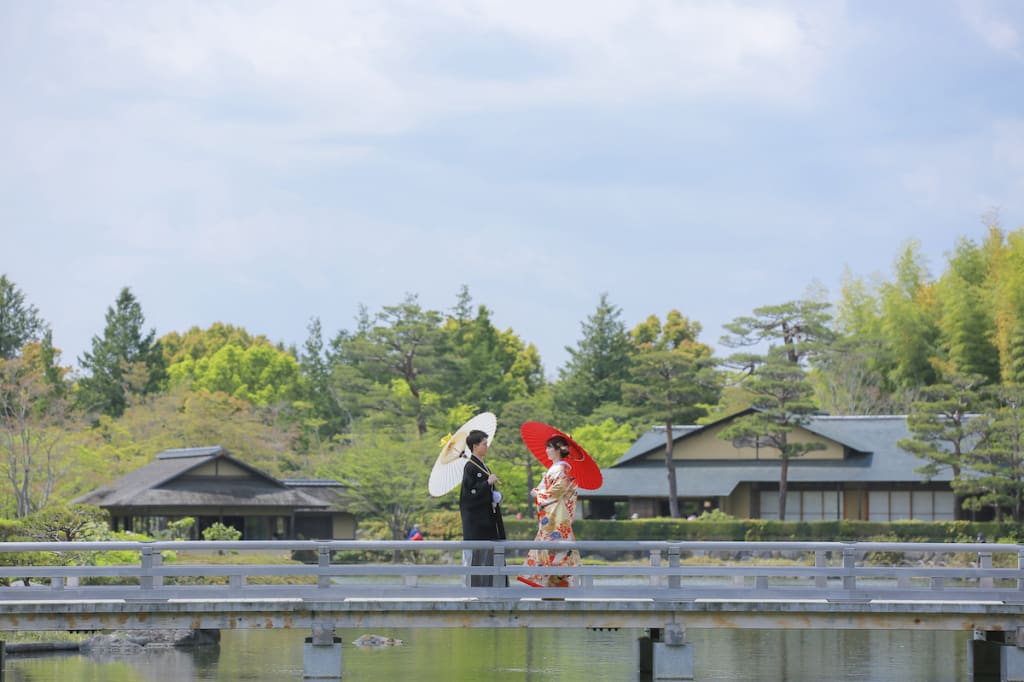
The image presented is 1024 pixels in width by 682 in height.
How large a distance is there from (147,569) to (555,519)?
15.1 feet

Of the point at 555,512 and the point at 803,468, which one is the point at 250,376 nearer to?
the point at 803,468

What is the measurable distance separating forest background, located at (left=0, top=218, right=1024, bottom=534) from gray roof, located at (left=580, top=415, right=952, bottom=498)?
3.71ft

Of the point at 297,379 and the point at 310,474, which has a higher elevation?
the point at 297,379

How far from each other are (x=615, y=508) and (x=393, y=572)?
40591mm

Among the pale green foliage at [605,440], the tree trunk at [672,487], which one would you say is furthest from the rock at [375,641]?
the pale green foliage at [605,440]

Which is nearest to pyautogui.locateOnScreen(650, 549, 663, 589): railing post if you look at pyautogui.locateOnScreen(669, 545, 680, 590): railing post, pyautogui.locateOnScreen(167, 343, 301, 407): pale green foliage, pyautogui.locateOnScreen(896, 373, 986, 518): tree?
pyautogui.locateOnScreen(669, 545, 680, 590): railing post

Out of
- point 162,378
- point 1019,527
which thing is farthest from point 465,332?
point 1019,527

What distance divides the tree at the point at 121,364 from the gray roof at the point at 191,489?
28721mm

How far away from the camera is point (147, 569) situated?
1574 centimetres

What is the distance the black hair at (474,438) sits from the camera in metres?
16.3

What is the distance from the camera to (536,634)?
86.7 ft

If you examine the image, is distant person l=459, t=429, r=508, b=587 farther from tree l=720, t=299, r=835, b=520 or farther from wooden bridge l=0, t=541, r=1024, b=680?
tree l=720, t=299, r=835, b=520

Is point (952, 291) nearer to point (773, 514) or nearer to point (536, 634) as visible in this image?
point (773, 514)

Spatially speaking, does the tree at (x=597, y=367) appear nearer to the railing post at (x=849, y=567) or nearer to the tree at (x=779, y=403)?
the tree at (x=779, y=403)
